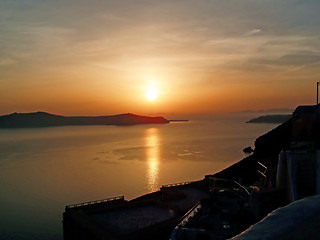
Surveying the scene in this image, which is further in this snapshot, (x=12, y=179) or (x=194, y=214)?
(x=12, y=179)

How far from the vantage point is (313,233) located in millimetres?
2008

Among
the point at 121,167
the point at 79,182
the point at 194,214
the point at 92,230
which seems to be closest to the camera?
the point at 194,214

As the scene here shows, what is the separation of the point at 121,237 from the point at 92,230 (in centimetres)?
241

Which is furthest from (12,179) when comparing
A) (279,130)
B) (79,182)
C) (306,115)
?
(306,115)

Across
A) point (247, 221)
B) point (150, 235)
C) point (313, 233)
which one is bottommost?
point (150, 235)

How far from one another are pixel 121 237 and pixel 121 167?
4561 cm

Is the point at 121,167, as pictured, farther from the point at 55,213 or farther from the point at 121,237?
the point at 121,237

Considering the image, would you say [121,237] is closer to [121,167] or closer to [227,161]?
[121,167]

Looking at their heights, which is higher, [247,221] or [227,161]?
[247,221]

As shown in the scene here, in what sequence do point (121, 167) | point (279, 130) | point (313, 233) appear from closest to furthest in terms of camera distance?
point (313, 233), point (279, 130), point (121, 167)

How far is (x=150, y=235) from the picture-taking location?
15125mm

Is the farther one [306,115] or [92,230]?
[92,230]

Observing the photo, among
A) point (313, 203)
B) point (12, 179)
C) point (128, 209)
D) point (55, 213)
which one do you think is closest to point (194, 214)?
point (313, 203)

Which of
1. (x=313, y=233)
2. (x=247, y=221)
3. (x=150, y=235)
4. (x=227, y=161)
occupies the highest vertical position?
(x=313, y=233)
